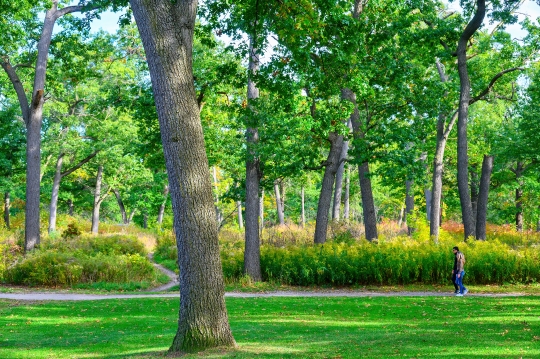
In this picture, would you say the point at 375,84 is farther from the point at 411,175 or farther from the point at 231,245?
the point at 231,245

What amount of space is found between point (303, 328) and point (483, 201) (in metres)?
21.5

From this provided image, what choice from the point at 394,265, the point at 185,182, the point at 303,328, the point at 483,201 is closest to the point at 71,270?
the point at 394,265

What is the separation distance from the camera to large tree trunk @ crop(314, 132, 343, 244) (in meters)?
22.8

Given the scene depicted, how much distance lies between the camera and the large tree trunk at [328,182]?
74.8 ft

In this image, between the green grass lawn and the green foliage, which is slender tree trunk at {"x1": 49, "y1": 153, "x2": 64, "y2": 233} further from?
the green grass lawn

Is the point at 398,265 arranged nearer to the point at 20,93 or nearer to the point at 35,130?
the point at 35,130

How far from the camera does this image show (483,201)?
97.7 ft

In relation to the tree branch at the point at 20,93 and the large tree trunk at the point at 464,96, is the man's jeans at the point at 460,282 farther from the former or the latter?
the tree branch at the point at 20,93

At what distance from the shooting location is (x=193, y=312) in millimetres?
7867

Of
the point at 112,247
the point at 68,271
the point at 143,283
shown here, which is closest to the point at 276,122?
the point at 143,283

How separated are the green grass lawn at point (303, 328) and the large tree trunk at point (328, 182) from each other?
703 cm

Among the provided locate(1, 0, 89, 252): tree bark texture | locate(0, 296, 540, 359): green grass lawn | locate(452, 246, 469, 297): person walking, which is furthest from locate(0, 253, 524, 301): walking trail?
locate(1, 0, 89, 252): tree bark texture

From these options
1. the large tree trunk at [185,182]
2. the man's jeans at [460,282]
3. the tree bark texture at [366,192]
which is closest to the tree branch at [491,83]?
the tree bark texture at [366,192]

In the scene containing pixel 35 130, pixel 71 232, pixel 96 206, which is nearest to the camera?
pixel 35 130
